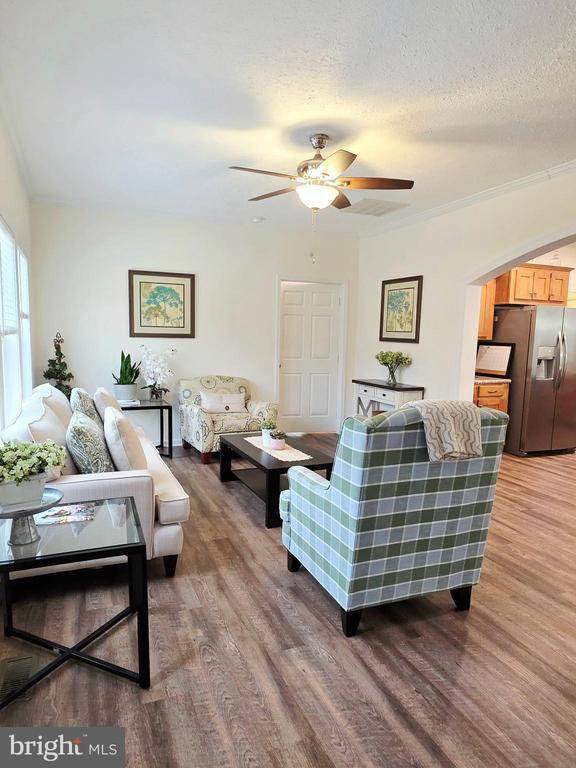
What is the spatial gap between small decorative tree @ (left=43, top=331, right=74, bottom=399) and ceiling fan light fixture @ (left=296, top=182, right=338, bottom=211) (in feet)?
10.8

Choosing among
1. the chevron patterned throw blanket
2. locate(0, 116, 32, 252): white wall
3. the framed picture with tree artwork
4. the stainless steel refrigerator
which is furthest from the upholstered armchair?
the chevron patterned throw blanket

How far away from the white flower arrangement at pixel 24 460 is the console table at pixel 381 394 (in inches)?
156

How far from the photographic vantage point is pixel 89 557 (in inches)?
66.5

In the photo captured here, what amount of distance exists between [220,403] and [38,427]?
2.90 m

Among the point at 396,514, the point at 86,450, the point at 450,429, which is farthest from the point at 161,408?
the point at 450,429

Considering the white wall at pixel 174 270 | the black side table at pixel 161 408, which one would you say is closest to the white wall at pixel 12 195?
the white wall at pixel 174 270

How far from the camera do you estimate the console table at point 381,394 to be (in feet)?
17.3

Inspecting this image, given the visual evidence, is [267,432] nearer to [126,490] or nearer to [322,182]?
[126,490]

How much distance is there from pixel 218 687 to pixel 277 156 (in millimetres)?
3359

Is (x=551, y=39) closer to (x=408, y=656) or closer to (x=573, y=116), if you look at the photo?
(x=573, y=116)

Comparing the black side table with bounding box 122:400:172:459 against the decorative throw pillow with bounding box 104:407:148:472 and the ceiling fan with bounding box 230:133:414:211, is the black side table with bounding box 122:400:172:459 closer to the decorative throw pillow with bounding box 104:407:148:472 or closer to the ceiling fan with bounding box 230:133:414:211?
the decorative throw pillow with bounding box 104:407:148:472

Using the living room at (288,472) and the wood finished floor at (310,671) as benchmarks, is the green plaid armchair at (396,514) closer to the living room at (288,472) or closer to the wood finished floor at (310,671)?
the living room at (288,472)

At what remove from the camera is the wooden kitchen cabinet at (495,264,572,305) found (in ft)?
18.9

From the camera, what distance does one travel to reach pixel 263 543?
3.16 metres
